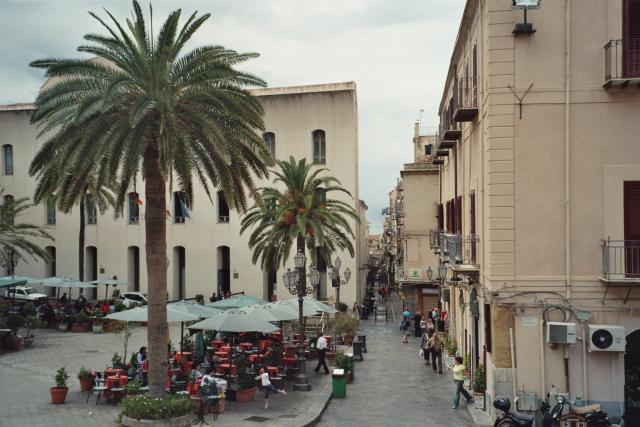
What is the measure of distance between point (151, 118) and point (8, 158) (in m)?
41.0

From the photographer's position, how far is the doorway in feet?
49.9

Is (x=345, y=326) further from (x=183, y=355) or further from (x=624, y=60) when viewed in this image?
(x=624, y=60)

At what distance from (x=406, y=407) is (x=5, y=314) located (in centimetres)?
2333

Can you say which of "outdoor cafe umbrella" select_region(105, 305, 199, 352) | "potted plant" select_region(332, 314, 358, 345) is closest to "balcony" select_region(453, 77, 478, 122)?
"outdoor cafe umbrella" select_region(105, 305, 199, 352)

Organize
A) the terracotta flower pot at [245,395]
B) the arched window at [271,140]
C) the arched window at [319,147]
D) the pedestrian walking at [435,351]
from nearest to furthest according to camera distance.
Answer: the terracotta flower pot at [245,395] → the pedestrian walking at [435,351] → the arched window at [319,147] → the arched window at [271,140]

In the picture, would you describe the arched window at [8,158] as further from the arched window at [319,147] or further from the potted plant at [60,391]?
the potted plant at [60,391]

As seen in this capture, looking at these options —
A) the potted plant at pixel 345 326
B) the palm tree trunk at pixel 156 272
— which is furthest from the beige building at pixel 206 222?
the palm tree trunk at pixel 156 272

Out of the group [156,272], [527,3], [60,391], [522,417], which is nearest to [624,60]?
[527,3]

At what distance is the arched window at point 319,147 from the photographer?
150ft

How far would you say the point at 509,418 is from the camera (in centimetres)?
1462

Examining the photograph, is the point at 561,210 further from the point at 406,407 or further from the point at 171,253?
the point at 171,253

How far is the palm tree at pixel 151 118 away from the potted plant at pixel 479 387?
813cm

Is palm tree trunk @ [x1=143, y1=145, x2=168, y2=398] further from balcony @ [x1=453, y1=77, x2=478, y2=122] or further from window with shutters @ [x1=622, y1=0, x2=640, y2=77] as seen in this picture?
window with shutters @ [x1=622, y1=0, x2=640, y2=77]

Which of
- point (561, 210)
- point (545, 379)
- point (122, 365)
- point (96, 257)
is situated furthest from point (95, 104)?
point (96, 257)
